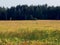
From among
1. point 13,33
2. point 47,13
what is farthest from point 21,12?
point 13,33

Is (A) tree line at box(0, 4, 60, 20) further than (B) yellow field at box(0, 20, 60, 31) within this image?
Yes

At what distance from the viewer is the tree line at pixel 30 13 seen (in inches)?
3253

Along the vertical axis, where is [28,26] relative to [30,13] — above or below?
above

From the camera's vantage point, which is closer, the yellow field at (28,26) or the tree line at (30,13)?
the yellow field at (28,26)

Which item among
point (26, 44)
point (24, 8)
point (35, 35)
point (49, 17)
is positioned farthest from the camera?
point (24, 8)

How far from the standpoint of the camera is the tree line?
82.6m

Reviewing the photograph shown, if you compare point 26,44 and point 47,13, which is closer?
point 26,44

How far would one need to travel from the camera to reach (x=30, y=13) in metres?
87.4

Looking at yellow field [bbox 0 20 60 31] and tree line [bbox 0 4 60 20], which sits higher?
yellow field [bbox 0 20 60 31]

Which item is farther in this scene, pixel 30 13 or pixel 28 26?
pixel 30 13

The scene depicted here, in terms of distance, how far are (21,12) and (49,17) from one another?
10.3 meters

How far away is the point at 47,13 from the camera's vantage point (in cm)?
8406

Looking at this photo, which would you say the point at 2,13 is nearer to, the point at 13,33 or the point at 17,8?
the point at 17,8

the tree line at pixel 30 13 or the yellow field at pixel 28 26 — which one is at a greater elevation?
the yellow field at pixel 28 26
